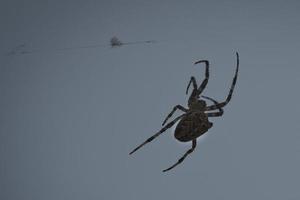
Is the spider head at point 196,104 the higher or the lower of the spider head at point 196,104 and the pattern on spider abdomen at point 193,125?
the higher

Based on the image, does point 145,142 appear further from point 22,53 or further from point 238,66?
point 22,53

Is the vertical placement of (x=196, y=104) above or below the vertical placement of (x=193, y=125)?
above

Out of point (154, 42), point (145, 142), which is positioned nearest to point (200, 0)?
point (154, 42)

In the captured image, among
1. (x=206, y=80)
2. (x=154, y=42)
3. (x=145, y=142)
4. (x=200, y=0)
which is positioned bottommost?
(x=145, y=142)

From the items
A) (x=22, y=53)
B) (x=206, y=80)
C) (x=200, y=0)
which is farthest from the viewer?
(x=22, y=53)

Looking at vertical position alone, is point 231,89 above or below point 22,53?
below
